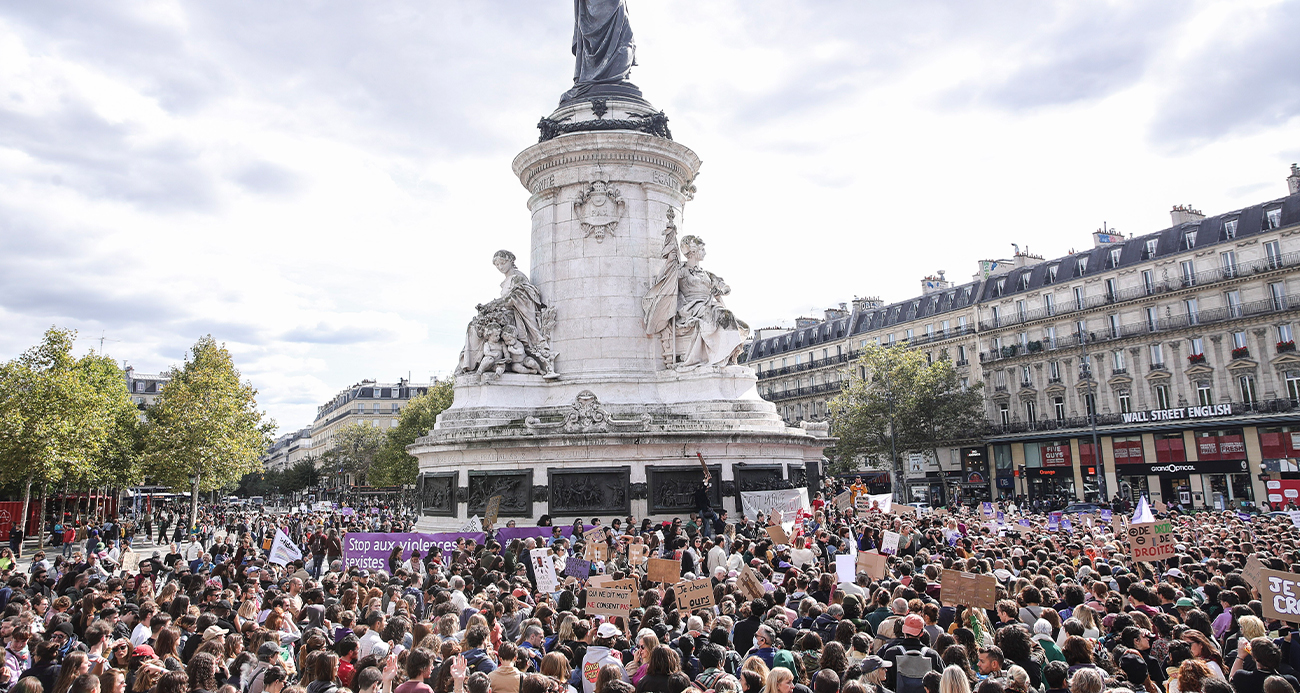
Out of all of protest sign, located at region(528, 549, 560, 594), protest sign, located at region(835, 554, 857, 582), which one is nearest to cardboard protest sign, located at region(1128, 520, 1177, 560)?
protest sign, located at region(835, 554, 857, 582)

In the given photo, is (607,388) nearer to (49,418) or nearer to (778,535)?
(778,535)

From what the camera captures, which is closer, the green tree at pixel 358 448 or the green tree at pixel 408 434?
the green tree at pixel 408 434

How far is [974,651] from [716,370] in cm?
1773

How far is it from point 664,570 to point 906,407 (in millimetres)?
47269

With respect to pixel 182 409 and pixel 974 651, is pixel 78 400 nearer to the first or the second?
pixel 182 409

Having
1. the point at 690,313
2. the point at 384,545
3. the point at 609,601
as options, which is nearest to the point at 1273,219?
the point at 690,313

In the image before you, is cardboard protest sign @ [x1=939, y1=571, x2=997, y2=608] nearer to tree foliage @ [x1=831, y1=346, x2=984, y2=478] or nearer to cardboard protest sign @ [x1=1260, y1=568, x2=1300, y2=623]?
cardboard protest sign @ [x1=1260, y1=568, x2=1300, y2=623]

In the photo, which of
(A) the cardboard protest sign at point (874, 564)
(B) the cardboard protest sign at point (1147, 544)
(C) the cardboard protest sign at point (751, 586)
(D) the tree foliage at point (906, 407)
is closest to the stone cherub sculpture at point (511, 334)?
(A) the cardboard protest sign at point (874, 564)

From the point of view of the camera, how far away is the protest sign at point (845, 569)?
11.7m

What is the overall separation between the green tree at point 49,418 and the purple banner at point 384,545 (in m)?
24.1

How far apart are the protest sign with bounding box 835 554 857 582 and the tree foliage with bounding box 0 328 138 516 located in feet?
109

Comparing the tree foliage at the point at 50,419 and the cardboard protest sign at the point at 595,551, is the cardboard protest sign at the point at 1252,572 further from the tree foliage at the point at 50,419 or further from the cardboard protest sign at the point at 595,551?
the tree foliage at the point at 50,419

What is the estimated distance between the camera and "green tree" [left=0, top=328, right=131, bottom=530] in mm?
33156

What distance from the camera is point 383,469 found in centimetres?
7138
